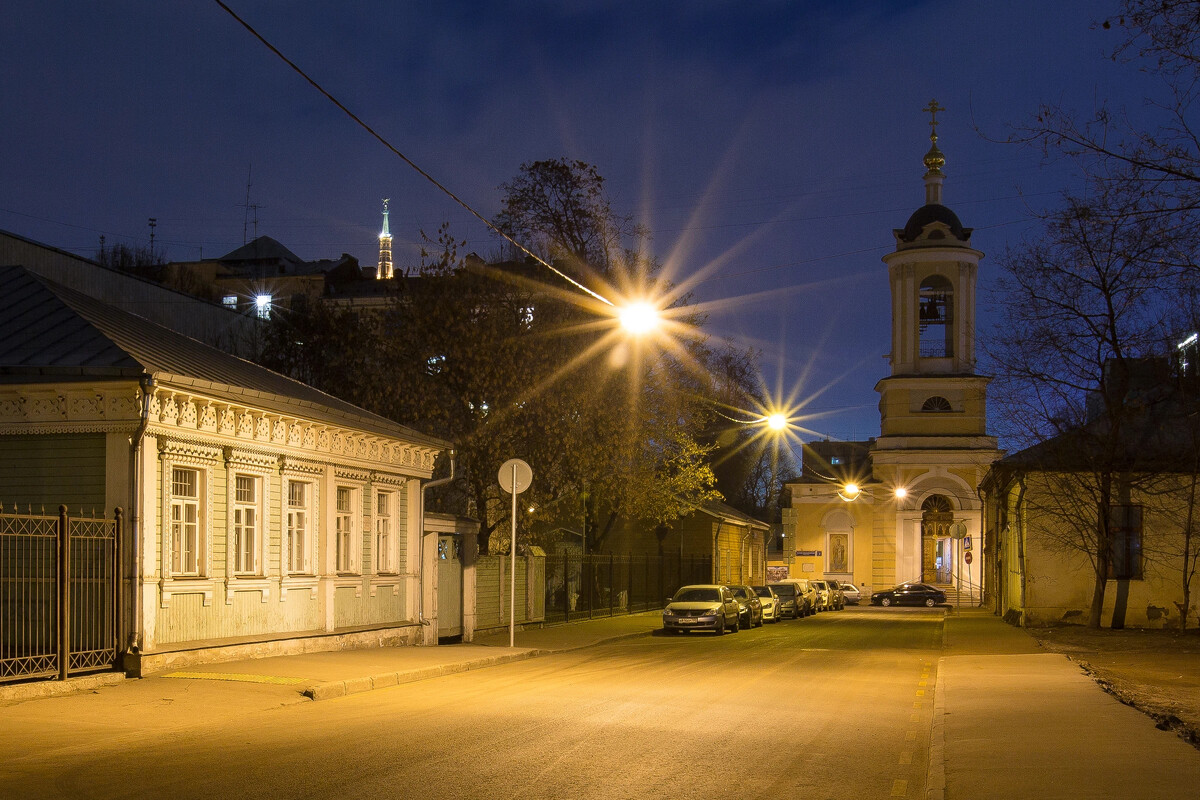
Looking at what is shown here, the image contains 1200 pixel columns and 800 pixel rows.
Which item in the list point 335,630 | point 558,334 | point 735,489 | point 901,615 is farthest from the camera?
point 735,489

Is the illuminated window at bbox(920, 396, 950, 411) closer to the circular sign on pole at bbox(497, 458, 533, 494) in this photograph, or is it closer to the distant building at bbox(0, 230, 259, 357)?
the distant building at bbox(0, 230, 259, 357)

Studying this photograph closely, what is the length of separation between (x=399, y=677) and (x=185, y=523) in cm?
396

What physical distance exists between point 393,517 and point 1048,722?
49.2 ft

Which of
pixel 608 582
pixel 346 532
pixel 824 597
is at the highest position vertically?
pixel 346 532

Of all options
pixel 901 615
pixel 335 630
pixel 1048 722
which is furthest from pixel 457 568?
pixel 901 615

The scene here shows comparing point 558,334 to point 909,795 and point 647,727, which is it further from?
point 909,795

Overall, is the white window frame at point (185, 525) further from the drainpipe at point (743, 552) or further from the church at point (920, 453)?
the drainpipe at point (743, 552)

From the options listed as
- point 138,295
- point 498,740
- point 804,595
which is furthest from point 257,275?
point 498,740

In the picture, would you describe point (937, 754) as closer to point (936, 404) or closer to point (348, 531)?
point (348, 531)

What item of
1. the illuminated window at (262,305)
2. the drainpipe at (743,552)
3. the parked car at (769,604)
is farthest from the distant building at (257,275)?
the drainpipe at (743,552)

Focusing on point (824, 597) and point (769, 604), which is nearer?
point (769, 604)

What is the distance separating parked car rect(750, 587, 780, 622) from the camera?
41.9 m

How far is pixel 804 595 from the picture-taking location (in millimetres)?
47875

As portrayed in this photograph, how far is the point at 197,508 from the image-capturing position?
18.7 m
